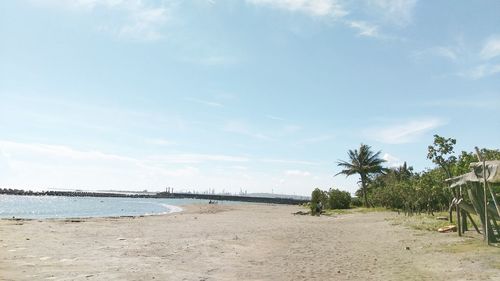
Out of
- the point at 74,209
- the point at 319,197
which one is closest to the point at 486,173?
the point at 319,197

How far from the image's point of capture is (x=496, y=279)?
9.98 m

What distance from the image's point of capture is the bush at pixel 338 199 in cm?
5847

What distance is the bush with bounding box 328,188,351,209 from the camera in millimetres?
58469

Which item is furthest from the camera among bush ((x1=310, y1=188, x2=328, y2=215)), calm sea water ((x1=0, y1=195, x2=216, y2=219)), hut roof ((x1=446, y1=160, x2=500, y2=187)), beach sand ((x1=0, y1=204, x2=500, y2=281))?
bush ((x1=310, y1=188, x2=328, y2=215))

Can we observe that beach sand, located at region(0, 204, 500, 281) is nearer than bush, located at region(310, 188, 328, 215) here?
Yes

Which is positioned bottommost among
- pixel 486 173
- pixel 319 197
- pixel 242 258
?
pixel 242 258

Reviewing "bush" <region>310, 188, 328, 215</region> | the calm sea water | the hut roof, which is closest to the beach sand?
the hut roof

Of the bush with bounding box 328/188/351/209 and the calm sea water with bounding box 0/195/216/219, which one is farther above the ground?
the bush with bounding box 328/188/351/209

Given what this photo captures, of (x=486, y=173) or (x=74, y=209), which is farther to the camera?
(x=74, y=209)

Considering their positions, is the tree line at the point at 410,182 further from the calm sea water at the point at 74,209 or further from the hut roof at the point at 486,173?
the calm sea water at the point at 74,209

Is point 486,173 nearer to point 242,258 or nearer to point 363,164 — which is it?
point 242,258

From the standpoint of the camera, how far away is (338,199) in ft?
192

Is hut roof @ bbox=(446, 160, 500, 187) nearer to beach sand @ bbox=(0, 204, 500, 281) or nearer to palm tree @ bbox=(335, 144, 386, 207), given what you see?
beach sand @ bbox=(0, 204, 500, 281)

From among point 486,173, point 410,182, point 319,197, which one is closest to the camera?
point 486,173
